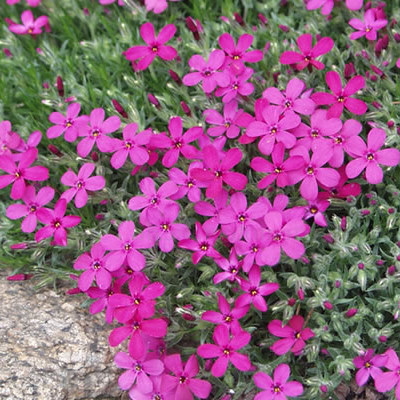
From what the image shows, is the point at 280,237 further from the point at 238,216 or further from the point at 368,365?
the point at 368,365

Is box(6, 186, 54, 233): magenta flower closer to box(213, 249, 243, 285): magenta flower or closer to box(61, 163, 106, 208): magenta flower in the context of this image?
box(61, 163, 106, 208): magenta flower

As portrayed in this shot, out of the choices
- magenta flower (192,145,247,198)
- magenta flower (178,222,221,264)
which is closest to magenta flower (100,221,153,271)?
magenta flower (178,222,221,264)

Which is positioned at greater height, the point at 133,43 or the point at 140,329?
the point at 133,43

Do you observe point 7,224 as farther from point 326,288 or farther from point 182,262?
point 326,288

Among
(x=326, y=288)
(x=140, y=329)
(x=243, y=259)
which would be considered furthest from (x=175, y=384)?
(x=326, y=288)

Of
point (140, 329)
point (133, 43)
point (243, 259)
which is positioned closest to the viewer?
point (140, 329)
